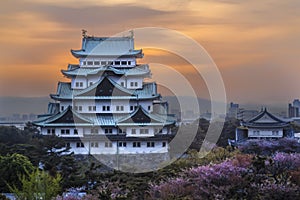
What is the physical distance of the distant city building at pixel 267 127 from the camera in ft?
128

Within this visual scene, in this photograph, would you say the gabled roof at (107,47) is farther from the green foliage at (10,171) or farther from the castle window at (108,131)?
the green foliage at (10,171)

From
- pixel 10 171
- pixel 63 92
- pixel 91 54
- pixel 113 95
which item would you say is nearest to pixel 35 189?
pixel 10 171

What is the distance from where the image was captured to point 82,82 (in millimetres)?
Answer: 34688

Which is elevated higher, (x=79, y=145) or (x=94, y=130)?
(x=94, y=130)

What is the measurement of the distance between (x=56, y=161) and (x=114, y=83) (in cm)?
910

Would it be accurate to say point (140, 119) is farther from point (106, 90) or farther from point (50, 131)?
point (50, 131)

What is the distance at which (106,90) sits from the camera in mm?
32781

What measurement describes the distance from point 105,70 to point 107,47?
3173mm

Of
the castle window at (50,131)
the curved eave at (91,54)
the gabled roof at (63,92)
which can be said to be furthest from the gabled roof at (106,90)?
the curved eave at (91,54)

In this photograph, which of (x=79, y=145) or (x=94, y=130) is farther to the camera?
(x=94, y=130)

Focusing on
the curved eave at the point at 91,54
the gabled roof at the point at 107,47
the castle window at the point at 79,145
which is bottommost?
the castle window at the point at 79,145

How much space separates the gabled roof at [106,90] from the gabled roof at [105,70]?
1038 mm

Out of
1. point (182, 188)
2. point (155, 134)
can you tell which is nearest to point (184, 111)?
point (155, 134)

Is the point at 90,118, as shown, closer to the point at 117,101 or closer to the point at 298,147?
the point at 117,101
